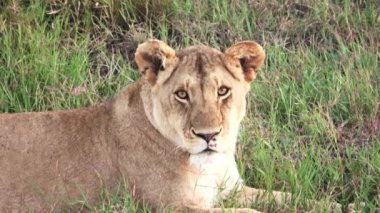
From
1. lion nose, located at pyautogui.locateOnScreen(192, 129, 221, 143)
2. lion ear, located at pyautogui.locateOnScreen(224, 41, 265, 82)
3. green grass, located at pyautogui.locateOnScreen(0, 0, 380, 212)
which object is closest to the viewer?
lion nose, located at pyautogui.locateOnScreen(192, 129, 221, 143)

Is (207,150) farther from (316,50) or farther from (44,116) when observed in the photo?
(316,50)

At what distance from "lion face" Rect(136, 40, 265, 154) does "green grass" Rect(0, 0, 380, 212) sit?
35cm

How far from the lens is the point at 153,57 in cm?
387

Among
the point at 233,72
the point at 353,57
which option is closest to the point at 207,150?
the point at 233,72

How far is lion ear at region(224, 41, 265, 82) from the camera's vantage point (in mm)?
3885

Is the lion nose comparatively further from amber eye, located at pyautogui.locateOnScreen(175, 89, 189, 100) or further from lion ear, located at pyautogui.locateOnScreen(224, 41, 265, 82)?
lion ear, located at pyautogui.locateOnScreen(224, 41, 265, 82)

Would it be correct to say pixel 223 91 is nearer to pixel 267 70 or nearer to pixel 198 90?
pixel 198 90

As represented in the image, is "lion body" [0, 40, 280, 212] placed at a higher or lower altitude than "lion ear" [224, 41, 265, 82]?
lower

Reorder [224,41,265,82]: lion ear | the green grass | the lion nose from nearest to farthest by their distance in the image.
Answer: the lion nose
[224,41,265,82]: lion ear
the green grass

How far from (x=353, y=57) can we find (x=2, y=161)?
6.32 ft

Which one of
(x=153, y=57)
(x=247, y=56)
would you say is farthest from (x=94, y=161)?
(x=247, y=56)

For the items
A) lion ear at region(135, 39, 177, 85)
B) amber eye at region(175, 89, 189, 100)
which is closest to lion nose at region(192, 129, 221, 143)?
amber eye at region(175, 89, 189, 100)

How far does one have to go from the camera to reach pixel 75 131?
13.3 feet

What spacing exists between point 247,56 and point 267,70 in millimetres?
1168
